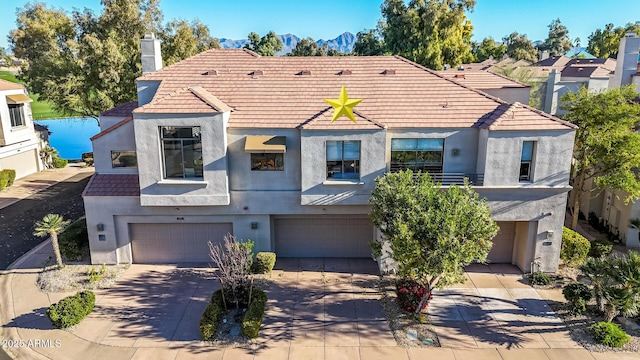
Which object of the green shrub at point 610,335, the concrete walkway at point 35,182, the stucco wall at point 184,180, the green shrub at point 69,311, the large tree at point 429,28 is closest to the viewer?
the green shrub at point 610,335

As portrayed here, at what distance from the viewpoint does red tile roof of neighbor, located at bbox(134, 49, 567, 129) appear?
18.8 metres

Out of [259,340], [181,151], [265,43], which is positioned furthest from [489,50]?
[259,340]

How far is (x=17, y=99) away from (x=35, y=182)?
23.0 feet

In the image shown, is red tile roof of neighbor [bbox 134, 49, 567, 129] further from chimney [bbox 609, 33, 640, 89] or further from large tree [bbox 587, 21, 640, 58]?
large tree [bbox 587, 21, 640, 58]

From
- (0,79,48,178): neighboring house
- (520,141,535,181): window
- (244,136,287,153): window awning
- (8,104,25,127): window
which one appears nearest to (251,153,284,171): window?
(244,136,287,153): window awning

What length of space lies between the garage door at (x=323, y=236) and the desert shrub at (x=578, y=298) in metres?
8.83

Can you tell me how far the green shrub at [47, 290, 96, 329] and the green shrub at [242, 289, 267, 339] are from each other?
246 inches

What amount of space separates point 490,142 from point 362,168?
5.73 m

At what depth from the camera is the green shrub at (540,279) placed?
18.5 meters

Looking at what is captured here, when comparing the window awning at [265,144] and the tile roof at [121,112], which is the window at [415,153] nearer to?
the window awning at [265,144]

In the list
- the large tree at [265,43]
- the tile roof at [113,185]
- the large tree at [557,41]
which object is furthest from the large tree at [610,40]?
the tile roof at [113,185]

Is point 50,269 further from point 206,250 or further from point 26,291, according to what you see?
point 206,250

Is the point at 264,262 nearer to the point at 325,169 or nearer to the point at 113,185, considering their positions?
the point at 325,169

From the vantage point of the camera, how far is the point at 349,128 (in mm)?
18250
